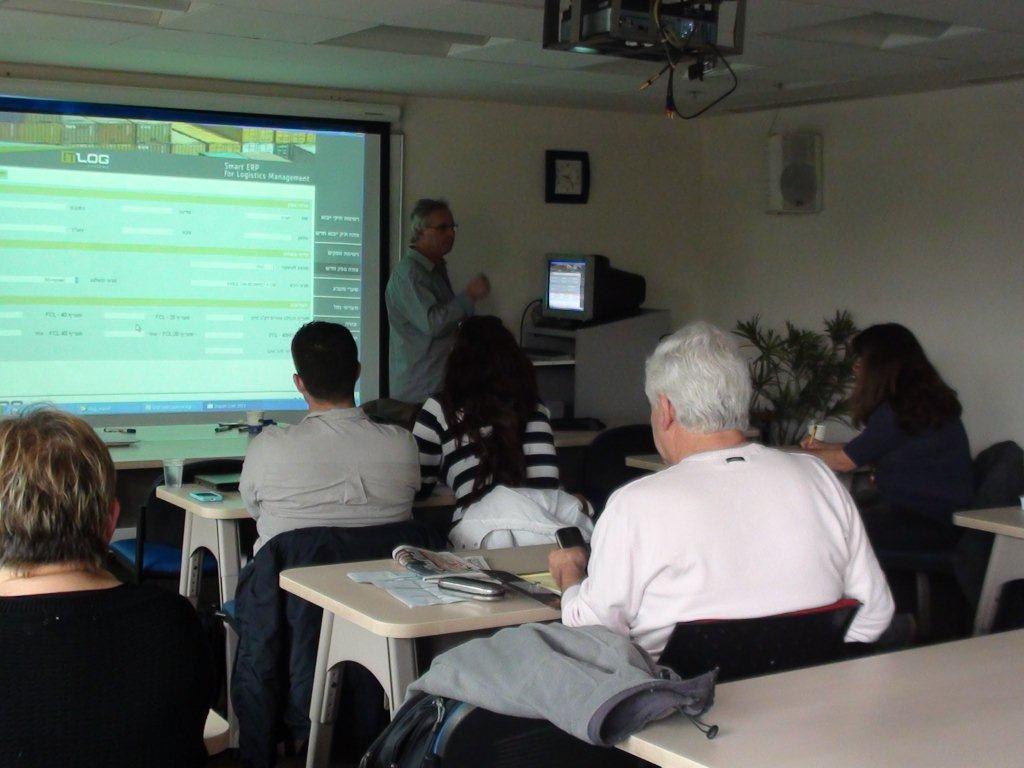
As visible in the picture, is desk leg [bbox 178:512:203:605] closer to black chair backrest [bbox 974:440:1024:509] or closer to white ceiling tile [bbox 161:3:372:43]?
white ceiling tile [bbox 161:3:372:43]

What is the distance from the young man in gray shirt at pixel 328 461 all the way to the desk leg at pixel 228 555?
250 mm

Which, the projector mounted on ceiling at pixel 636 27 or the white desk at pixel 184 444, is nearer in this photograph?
the projector mounted on ceiling at pixel 636 27

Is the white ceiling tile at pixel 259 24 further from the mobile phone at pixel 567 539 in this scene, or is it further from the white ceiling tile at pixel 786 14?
the mobile phone at pixel 567 539

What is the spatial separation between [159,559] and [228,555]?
34.6 inches

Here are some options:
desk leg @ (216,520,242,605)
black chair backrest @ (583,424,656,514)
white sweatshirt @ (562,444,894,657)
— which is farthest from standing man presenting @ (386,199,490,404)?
white sweatshirt @ (562,444,894,657)

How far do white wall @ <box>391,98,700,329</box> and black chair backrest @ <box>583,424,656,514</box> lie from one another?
6.26ft

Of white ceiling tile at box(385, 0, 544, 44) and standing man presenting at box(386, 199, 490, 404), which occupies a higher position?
white ceiling tile at box(385, 0, 544, 44)

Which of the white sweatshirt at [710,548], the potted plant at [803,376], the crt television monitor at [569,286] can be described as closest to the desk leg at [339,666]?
the white sweatshirt at [710,548]

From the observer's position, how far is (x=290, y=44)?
522cm

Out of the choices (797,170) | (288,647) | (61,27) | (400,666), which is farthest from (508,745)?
(797,170)

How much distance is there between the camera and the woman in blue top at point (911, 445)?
459 centimetres

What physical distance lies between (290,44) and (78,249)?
1509mm

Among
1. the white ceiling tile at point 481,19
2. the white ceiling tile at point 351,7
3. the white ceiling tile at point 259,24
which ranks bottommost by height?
the white ceiling tile at point 259,24

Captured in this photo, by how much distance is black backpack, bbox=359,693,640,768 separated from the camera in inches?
72.9
